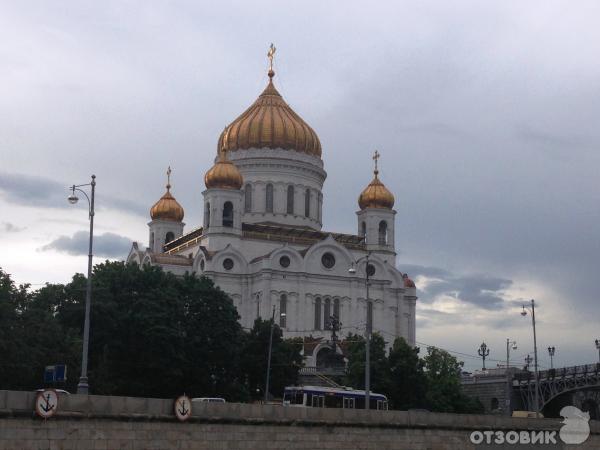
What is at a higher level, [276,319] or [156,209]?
[156,209]

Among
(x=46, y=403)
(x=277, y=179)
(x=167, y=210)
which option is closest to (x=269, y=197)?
(x=277, y=179)

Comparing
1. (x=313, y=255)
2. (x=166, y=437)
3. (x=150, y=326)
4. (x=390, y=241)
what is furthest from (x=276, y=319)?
(x=166, y=437)

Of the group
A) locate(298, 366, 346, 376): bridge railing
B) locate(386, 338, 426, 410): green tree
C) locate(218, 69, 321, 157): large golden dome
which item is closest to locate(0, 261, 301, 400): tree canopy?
locate(386, 338, 426, 410): green tree

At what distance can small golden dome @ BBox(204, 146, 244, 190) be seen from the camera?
97938 mm

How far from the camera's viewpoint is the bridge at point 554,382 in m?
87.7

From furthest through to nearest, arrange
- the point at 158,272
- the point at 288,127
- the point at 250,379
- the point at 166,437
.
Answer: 1. the point at 288,127
2. the point at 250,379
3. the point at 158,272
4. the point at 166,437

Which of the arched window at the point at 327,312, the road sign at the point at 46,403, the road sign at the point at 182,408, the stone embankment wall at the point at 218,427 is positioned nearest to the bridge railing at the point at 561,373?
the arched window at the point at 327,312

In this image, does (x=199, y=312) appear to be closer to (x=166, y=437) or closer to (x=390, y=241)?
(x=166, y=437)

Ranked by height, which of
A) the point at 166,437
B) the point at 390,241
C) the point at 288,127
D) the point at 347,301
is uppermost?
the point at 288,127

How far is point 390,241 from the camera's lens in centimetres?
10625

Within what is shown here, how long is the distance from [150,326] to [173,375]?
3142 mm

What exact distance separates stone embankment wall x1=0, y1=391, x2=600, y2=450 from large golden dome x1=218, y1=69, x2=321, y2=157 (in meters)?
60.2

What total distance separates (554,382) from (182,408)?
205ft

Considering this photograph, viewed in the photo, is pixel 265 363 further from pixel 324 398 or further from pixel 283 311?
pixel 283 311
